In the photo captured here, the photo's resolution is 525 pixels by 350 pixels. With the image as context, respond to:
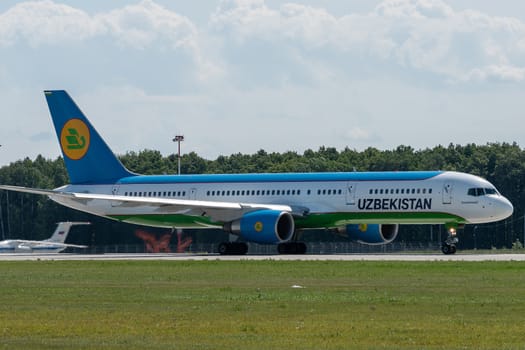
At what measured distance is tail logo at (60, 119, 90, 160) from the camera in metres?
74.4

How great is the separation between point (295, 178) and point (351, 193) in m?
4.72

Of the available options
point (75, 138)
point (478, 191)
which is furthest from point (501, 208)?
point (75, 138)

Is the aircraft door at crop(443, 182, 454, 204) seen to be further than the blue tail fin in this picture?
No

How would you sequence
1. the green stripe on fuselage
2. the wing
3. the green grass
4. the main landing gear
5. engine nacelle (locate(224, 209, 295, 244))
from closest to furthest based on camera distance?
1. the green grass
2. the green stripe on fuselage
3. the main landing gear
4. engine nacelle (locate(224, 209, 295, 244))
5. the wing

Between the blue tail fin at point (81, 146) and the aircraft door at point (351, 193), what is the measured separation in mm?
16180

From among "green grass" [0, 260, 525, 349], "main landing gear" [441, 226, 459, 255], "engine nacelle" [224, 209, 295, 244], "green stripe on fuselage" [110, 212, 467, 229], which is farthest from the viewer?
"engine nacelle" [224, 209, 295, 244]

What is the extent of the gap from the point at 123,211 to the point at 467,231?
5112 cm

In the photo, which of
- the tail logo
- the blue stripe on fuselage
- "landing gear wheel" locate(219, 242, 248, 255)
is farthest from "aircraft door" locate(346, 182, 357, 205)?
the tail logo

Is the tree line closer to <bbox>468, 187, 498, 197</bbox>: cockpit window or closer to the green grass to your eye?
<bbox>468, 187, 498, 197</bbox>: cockpit window

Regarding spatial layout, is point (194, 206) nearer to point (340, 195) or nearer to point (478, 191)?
point (340, 195)

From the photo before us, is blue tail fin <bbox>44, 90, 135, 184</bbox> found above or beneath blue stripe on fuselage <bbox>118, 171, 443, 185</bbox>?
above

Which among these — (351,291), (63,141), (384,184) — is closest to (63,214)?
(63,141)

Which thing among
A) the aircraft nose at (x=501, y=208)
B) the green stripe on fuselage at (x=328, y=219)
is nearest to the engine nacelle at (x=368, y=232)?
the green stripe on fuselage at (x=328, y=219)

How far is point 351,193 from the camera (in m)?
64.1
